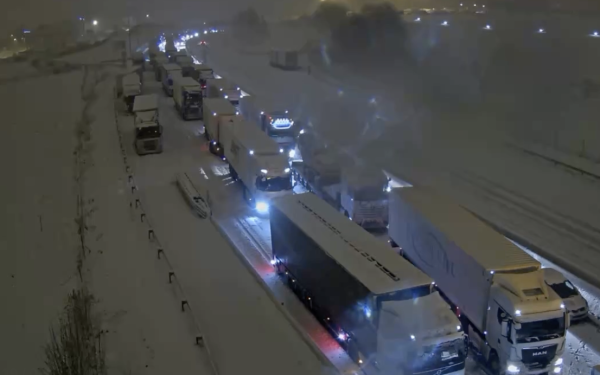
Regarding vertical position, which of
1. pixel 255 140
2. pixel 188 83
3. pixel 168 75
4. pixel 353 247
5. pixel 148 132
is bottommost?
pixel 148 132

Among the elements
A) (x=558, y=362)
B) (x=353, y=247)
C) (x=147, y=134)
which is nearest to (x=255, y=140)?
(x=147, y=134)

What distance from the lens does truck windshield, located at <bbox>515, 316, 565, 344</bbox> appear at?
12242mm

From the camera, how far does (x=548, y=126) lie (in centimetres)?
3897

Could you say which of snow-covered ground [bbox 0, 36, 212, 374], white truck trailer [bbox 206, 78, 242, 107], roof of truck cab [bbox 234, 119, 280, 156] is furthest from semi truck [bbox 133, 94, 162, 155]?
white truck trailer [bbox 206, 78, 242, 107]

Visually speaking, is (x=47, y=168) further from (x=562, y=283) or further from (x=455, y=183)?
(x=562, y=283)

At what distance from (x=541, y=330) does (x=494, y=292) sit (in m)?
1.22

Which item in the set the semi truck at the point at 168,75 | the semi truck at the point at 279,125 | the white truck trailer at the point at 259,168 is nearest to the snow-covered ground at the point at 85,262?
the white truck trailer at the point at 259,168

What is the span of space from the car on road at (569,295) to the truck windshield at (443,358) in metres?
5.29

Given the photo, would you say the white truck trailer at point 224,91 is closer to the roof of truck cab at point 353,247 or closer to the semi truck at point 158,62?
the semi truck at point 158,62

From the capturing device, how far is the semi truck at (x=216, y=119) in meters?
29.6

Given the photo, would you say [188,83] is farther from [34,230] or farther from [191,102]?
[34,230]

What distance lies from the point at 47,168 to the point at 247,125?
12.1m

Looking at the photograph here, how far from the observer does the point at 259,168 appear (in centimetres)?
2248

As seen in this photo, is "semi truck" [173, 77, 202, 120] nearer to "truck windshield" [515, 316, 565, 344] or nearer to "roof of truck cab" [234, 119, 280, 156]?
"roof of truck cab" [234, 119, 280, 156]
